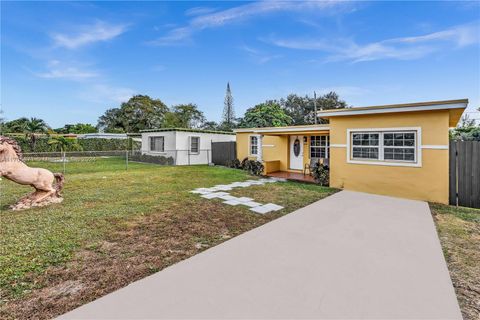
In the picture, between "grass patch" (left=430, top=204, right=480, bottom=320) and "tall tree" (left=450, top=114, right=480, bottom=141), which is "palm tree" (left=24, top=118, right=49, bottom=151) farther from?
"tall tree" (left=450, top=114, right=480, bottom=141)

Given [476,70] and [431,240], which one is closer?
[431,240]

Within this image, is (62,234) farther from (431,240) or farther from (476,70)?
(476,70)

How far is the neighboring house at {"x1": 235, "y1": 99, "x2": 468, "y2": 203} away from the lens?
613 cm

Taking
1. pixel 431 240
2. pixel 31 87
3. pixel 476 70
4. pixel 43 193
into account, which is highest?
pixel 31 87

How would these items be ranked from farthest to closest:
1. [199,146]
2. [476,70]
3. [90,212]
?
1. [199,146]
2. [476,70]
3. [90,212]

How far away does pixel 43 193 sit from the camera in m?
5.38

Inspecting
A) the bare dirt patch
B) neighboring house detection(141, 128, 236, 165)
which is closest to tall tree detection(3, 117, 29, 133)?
neighboring house detection(141, 128, 236, 165)

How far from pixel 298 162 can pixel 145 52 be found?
12.0 m

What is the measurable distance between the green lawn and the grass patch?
2700 mm

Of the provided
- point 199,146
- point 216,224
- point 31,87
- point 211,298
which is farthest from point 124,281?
point 31,87

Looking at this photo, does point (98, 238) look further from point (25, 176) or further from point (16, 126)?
point (16, 126)

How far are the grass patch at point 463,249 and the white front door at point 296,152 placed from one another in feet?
20.7

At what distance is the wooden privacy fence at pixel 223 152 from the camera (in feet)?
48.2

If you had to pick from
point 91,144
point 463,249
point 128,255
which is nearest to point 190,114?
point 91,144
